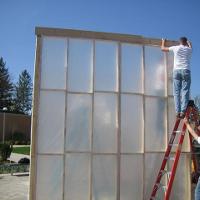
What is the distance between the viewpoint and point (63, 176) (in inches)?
290

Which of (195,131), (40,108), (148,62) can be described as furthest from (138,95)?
(40,108)

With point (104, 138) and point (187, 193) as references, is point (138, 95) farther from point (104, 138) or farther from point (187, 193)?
point (187, 193)

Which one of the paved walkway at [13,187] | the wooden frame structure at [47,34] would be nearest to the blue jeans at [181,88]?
the wooden frame structure at [47,34]

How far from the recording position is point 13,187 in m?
12.0

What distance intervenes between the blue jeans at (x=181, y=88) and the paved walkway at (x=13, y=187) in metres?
5.16

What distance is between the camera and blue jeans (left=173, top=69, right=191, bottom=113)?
698cm

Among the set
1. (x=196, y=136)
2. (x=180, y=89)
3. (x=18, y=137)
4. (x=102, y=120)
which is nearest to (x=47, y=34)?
(x=102, y=120)

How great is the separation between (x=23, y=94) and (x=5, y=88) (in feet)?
22.8

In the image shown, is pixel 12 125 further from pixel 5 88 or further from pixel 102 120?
pixel 102 120

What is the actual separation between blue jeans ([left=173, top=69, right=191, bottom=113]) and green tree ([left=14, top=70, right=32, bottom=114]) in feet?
202

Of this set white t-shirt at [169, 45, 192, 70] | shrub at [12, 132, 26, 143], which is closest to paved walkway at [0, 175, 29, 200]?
white t-shirt at [169, 45, 192, 70]

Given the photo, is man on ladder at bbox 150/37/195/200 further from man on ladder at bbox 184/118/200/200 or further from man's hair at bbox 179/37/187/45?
man on ladder at bbox 184/118/200/200

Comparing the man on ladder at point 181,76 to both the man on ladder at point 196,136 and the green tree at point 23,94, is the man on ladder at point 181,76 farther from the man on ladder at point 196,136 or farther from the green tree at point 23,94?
the green tree at point 23,94

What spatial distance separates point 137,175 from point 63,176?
1.55 metres
